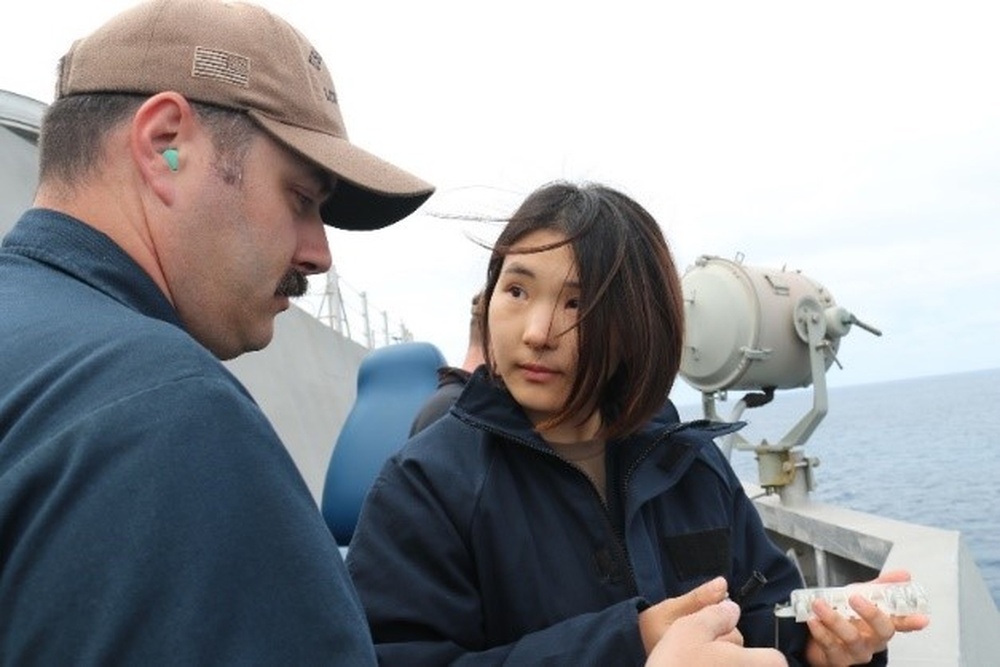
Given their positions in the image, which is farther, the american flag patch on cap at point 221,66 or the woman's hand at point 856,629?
the woman's hand at point 856,629

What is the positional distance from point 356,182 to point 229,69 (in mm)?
190

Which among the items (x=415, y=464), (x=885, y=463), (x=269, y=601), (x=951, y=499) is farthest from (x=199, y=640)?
(x=885, y=463)

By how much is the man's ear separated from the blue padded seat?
2.61 m

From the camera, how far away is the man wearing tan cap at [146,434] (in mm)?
736

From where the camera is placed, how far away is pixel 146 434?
0.76 m

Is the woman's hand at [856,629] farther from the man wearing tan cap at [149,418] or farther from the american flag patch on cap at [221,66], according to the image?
the american flag patch on cap at [221,66]

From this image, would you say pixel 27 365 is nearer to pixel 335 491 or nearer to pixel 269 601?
pixel 269 601

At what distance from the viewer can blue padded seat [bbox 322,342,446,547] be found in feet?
12.3

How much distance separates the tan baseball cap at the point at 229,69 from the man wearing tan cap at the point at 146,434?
1 cm

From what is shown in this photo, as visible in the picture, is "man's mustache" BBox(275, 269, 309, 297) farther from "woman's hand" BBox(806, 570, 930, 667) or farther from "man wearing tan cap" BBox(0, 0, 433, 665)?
"woman's hand" BBox(806, 570, 930, 667)

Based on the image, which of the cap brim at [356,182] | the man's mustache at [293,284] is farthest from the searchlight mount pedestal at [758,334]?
the man's mustache at [293,284]

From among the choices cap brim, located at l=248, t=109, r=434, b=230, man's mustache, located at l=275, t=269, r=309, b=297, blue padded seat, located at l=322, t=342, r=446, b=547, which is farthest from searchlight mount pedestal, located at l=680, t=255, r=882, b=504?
man's mustache, located at l=275, t=269, r=309, b=297

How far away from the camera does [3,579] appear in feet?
2.43

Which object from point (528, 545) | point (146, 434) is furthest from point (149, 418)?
point (528, 545)
